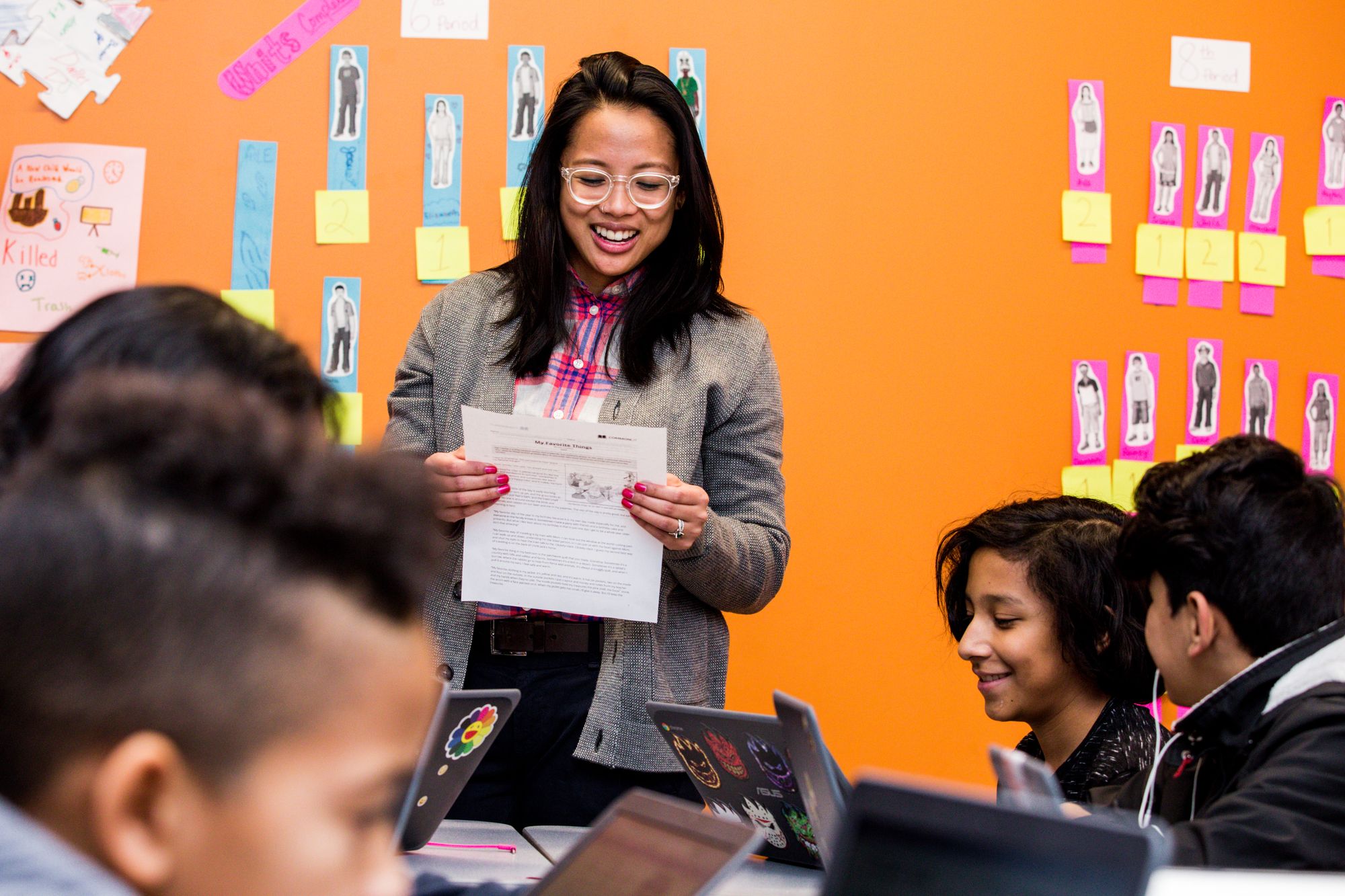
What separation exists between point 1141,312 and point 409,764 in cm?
244

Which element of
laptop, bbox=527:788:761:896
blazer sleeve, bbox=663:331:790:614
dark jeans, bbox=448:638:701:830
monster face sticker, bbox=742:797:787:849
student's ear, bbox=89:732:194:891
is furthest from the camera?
blazer sleeve, bbox=663:331:790:614

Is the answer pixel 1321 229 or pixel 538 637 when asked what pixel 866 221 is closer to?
pixel 1321 229

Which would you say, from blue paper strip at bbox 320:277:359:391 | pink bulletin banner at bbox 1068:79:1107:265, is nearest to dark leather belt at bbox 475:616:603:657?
blue paper strip at bbox 320:277:359:391

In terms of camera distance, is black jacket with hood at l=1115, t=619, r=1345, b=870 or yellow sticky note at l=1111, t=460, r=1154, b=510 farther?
yellow sticky note at l=1111, t=460, r=1154, b=510

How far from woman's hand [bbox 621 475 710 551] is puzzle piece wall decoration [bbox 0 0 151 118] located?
4.97 feet

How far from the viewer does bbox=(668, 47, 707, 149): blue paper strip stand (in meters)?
2.49

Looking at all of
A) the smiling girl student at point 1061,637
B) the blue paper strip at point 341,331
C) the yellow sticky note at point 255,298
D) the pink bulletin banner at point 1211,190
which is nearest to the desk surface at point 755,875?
the smiling girl student at point 1061,637

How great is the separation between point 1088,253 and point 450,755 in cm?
195

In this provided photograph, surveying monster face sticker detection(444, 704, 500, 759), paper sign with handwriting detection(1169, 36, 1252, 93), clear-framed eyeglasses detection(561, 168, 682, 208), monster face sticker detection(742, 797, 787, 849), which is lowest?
monster face sticker detection(742, 797, 787, 849)

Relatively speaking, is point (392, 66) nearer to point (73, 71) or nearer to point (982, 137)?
point (73, 71)

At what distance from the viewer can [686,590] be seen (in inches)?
65.6

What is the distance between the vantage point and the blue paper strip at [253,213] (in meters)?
2.39

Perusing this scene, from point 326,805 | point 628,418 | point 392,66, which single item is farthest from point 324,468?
point 392,66

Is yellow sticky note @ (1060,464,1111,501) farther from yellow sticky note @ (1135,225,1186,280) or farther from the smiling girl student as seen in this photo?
the smiling girl student
